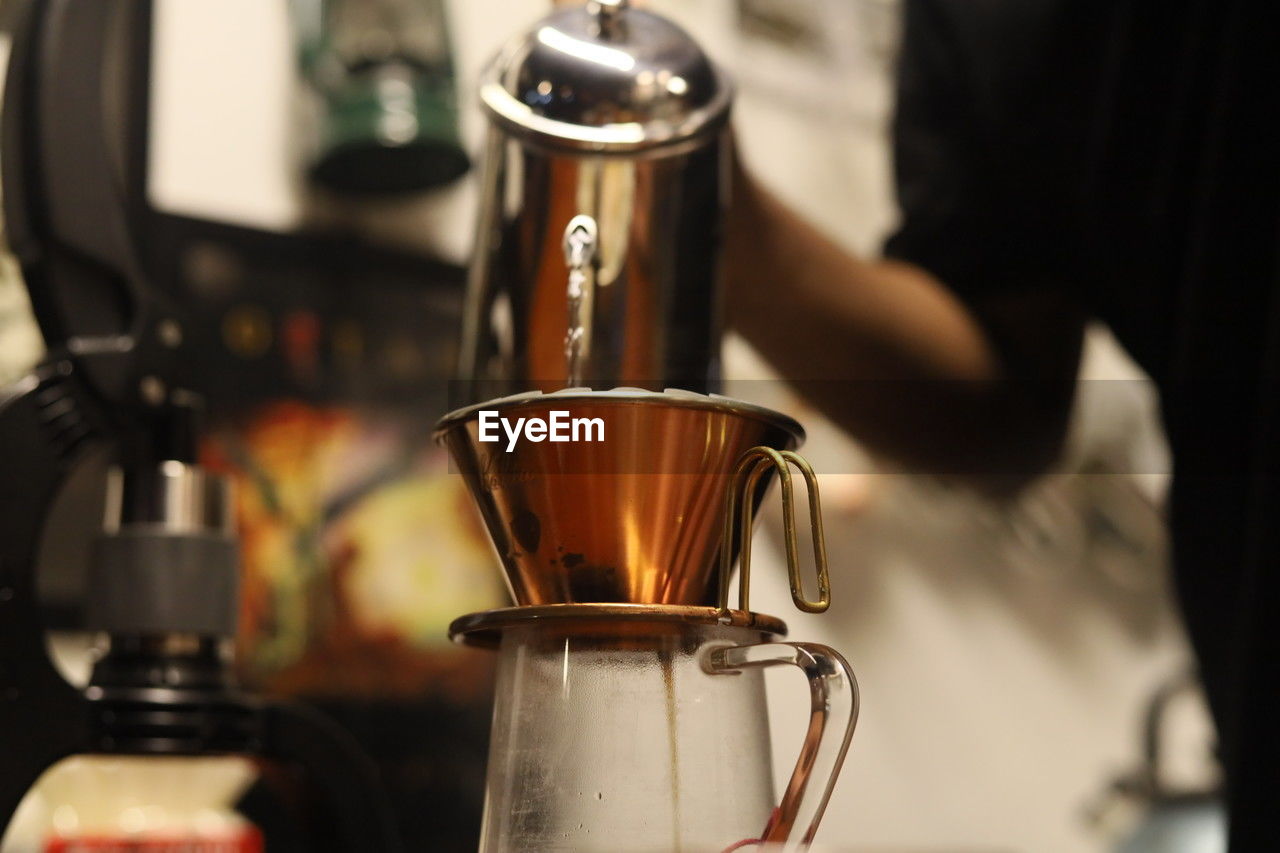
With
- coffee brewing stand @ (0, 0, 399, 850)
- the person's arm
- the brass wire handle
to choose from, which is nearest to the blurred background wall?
the person's arm

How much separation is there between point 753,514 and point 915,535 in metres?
0.64

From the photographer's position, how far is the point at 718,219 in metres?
0.40

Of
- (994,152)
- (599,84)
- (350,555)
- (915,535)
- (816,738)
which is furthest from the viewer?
(915,535)

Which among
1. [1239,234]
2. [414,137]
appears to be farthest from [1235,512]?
[414,137]

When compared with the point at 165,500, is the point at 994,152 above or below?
above

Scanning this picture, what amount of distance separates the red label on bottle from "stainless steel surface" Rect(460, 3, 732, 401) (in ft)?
0.63

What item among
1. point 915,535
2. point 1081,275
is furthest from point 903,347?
point 915,535

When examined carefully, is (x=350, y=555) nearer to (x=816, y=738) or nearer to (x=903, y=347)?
(x=903, y=347)

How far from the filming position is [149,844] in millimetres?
434

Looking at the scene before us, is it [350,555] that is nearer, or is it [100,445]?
[100,445]

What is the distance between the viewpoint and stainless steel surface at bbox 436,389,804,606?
0.83ft

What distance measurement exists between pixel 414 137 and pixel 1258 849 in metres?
0.50

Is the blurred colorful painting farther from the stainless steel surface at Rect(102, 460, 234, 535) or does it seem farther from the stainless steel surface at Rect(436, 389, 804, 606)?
the stainless steel surface at Rect(436, 389, 804, 606)

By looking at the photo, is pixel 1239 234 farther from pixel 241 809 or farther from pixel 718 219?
pixel 241 809
